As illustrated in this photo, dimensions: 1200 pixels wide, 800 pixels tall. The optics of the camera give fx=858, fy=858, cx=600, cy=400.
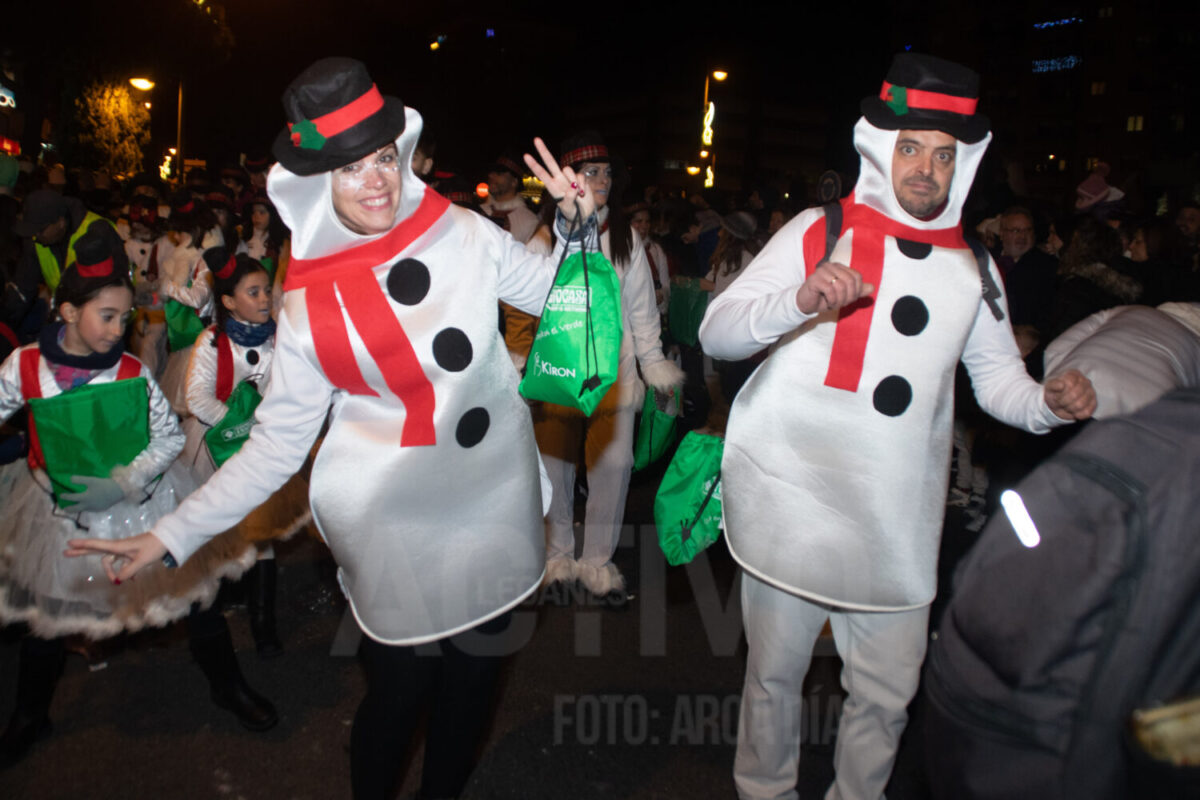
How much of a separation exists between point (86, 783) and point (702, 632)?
279 centimetres

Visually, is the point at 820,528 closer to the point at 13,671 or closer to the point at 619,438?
the point at 619,438

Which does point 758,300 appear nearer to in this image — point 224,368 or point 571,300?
point 571,300

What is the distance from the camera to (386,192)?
2.38 metres

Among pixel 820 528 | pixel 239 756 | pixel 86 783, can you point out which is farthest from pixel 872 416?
pixel 86 783

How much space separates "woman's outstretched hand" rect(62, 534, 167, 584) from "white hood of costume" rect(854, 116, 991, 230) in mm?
2271

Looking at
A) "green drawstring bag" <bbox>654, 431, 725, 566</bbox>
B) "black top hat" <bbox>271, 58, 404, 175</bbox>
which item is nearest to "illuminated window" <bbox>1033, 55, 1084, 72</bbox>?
"green drawstring bag" <bbox>654, 431, 725, 566</bbox>

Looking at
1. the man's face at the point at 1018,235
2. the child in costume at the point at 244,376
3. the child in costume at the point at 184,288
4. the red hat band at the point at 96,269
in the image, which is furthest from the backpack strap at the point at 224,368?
the man's face at the point at 1018,235

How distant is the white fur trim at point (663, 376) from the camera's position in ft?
13.2

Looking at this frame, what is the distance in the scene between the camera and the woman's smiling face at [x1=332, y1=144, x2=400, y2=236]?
2350 millimetres

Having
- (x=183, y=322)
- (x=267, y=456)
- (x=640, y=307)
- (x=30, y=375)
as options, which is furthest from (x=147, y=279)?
(x=267, y=456)

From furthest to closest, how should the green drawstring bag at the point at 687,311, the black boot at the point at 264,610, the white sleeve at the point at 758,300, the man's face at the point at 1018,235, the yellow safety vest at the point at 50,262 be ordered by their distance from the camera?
the green drawstring bag at the point at 687,311
the man's face at the point at 1018,235
the yellow safety vest at the point at 50,262
the black boot at the point at 264,610
the white sleeve at the point at 758,300

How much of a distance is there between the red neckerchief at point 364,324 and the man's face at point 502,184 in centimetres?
519

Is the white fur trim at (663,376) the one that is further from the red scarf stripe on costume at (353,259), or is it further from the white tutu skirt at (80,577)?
the white tutu skirt at (80,577)

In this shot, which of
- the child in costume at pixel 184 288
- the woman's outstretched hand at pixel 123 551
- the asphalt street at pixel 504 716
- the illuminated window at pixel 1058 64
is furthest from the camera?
the illuminated window at pixel 1058 64
